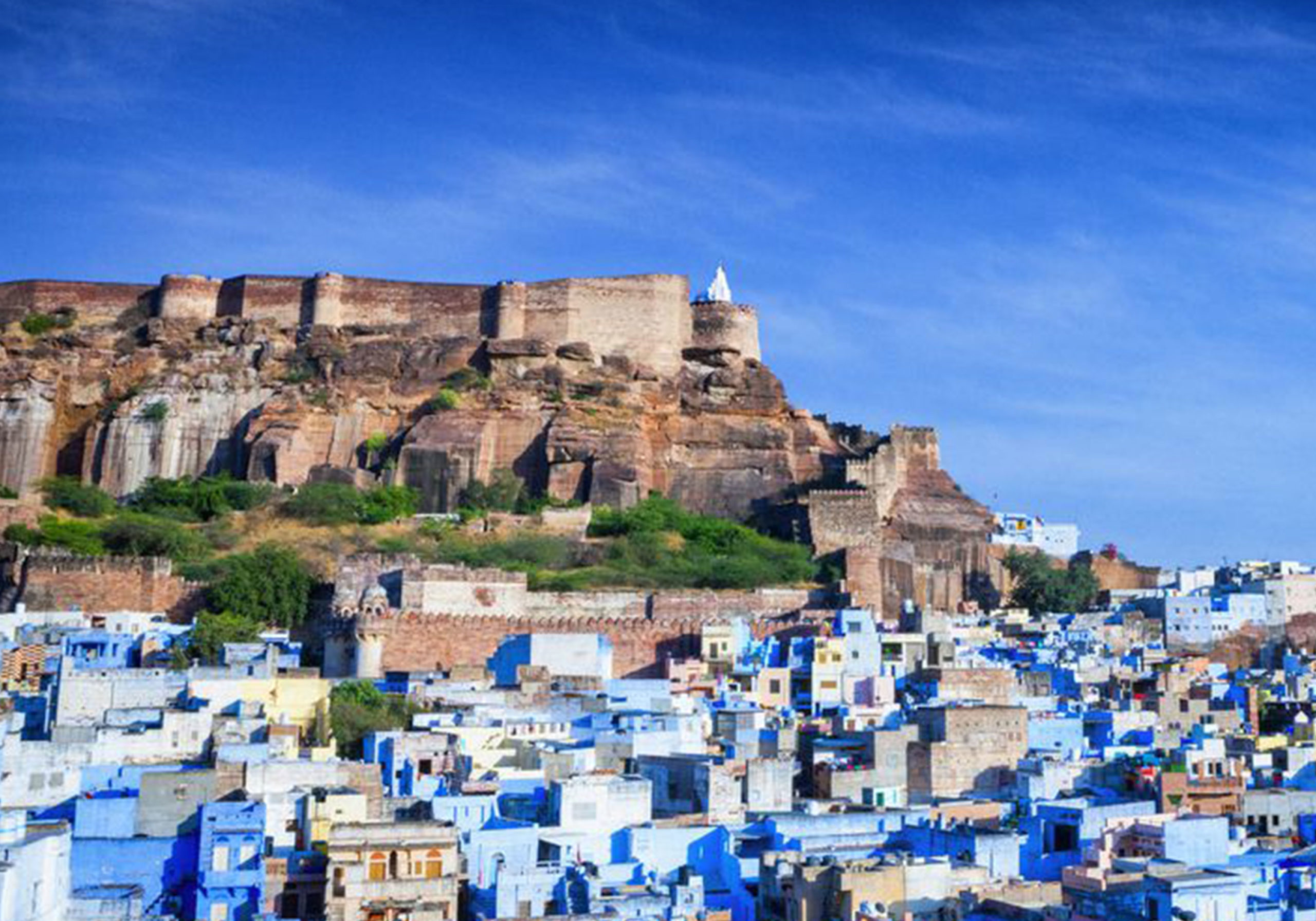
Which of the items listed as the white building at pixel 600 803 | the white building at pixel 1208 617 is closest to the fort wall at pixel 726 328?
the white building at pixel 1208 617

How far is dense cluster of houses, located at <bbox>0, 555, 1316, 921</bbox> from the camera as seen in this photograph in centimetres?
2139

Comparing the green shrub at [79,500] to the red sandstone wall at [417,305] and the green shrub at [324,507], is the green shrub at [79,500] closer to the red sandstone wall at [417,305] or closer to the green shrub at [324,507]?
the green shrub at [324,507]

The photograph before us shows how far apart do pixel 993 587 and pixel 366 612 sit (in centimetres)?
1810

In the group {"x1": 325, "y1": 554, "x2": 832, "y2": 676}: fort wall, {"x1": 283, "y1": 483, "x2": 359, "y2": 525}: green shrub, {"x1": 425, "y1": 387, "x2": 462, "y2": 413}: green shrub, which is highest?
{"x1": 425, "y1": 387, "x2": 462, "y2": 413}: green shrub

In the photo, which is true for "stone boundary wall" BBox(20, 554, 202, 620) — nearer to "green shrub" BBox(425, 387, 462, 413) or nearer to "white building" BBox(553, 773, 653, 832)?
"green shrub" BBox(425, 387, 462, 413)

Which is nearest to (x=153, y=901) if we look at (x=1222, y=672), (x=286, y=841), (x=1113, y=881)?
(x=286, y=841)

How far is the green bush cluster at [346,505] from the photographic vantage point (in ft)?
156

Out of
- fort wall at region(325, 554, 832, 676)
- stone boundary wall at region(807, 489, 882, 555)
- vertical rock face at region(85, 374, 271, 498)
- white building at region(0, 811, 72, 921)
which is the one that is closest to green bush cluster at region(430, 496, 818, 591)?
stone boundary wall at region(807, 489, 882, 555)

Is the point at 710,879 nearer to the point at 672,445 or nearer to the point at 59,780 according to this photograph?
the point at 59,780

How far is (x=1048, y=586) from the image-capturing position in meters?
49.2

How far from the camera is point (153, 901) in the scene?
22266 mm

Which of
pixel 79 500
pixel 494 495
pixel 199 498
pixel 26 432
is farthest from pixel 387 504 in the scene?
pixel 26 432

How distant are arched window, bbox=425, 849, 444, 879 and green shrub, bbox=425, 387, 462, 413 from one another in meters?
32.3

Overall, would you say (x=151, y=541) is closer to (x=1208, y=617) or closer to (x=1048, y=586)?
(x=1048, y=586)
